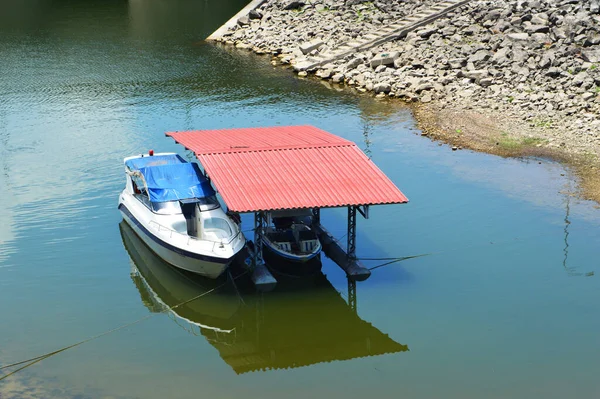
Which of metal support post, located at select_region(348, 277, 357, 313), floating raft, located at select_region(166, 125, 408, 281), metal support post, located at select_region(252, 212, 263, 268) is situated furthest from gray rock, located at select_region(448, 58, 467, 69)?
metal support post, located at select_region(252, 212, 263, 268)

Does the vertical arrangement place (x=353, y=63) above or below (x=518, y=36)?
below

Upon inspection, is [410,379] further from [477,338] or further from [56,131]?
[56,131]

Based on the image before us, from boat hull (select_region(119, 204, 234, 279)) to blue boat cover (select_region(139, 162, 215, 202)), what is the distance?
1.42m

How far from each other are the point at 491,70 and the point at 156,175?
26075mm

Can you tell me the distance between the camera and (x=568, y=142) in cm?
3753

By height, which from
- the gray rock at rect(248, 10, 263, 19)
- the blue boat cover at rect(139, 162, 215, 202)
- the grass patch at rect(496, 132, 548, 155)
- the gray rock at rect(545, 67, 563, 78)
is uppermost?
the gray rock at rect(248, 10, 263, 19)

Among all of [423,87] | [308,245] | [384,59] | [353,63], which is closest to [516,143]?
[423,87]

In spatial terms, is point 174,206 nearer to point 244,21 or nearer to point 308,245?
point 308,245

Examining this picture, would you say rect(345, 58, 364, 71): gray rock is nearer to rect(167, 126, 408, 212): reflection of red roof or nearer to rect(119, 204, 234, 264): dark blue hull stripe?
rect(167, 126, 408, 212): reflection of red roof

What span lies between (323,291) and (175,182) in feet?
20.4

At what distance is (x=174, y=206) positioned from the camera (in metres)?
27.6

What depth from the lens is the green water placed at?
21641 mm

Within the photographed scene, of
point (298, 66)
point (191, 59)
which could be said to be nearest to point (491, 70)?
point (298, 66)

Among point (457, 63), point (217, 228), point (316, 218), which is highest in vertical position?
point (457, 63)
